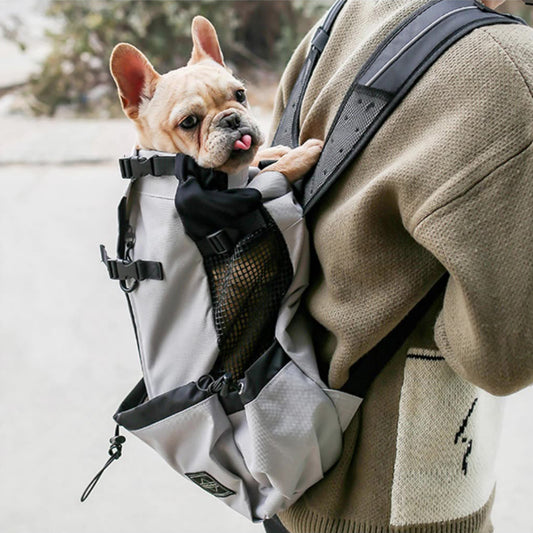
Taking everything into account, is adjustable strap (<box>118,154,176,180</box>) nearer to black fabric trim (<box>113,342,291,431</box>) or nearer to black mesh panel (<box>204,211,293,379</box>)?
black mesh panel (<box>204,211,293,379</box>)

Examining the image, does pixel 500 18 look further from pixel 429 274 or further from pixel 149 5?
pixel 149 5

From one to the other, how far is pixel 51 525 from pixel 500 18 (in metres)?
1.41

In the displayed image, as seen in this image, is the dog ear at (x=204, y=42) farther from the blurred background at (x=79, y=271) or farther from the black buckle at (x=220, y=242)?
the blurred background at (x=79, y=271)

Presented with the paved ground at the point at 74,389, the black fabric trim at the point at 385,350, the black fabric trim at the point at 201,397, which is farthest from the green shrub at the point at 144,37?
the black fabric trim at the point at 385,350

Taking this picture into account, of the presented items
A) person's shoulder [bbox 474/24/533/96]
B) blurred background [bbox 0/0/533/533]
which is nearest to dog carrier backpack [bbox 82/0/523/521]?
person's shoulder [bbox 474/24/533/96]

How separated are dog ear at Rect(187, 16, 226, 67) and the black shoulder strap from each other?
26 centimetres

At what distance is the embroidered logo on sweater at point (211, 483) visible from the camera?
2.38 feet

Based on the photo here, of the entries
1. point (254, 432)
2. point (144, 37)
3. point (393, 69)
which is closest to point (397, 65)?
point (393, 69)

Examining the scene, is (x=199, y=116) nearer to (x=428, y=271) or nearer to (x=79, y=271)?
(x=428, y=271)

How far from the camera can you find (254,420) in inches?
26.3

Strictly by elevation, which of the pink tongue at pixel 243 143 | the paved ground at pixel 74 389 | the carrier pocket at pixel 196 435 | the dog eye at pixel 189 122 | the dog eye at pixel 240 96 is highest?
the dog eye at pixel 240 96

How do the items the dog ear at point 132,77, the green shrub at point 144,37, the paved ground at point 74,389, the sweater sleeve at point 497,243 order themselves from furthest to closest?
the green shrub at point 144,37 → the paved ground at point 74,389 → the dog ear at point 132,77 → the sweater sleeve at point 497,243

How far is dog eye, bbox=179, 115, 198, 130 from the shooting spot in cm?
73

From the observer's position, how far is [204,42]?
2.69 ft
